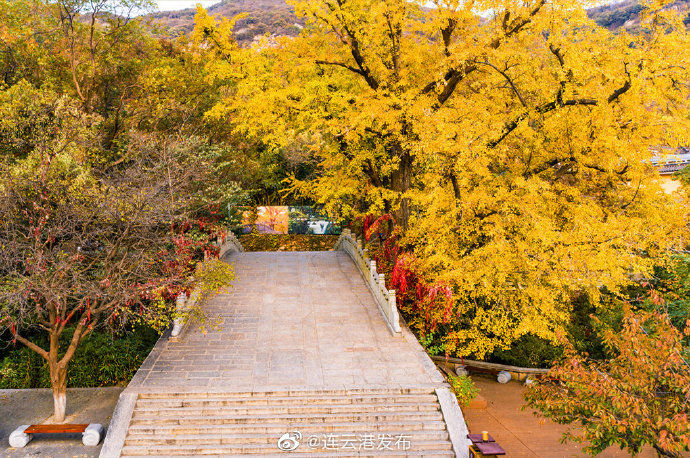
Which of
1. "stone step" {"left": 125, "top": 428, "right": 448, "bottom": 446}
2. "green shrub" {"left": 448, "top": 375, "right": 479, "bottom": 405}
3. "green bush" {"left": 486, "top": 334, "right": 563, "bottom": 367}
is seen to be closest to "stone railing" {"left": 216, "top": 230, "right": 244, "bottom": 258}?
"stone step" {"left": 125, "top": 428, "right": 448, "bottom": 446}

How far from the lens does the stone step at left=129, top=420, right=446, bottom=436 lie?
889 cm

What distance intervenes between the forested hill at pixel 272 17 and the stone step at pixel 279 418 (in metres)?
60.6

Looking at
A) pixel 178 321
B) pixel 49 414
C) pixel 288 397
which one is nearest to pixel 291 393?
pixel 288 397

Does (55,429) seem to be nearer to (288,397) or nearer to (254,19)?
(288,397)

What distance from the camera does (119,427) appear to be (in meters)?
8.75

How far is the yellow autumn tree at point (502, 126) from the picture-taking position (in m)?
11.1

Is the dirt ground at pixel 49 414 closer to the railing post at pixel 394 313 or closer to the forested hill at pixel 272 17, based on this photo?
the railing post at pixel 394 313

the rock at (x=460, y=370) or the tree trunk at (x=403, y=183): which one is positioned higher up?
the tree trunk at (x=403, y=183)

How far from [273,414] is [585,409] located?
587cm

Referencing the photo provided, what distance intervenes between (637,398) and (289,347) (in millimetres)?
7773

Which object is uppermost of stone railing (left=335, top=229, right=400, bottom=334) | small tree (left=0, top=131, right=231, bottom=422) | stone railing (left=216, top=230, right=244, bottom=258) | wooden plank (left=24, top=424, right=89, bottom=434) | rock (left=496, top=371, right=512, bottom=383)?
small tree (left=0, top=131, right=231, bottom=422)

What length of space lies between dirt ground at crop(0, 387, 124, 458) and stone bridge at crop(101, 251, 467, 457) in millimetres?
1057

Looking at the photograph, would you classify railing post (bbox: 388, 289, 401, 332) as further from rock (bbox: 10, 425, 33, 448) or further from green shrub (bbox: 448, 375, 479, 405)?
rock (bbox: 10, 425, 33, 448)

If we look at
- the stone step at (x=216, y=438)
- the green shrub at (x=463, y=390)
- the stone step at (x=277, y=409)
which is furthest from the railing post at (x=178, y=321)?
the green shrub at (x=463, y=390)
